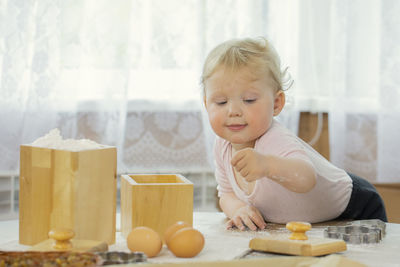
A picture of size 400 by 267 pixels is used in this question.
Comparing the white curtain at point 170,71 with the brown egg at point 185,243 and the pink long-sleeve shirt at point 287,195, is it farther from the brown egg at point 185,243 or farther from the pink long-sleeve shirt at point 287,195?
the brown egg at point 185,243

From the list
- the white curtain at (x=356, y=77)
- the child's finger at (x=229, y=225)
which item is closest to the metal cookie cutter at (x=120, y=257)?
the child's finger at (x=229, y=225)

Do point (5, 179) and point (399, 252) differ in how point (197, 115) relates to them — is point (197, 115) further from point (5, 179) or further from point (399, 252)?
point (399, 252)

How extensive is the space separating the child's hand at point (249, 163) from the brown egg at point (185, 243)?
0.62 feet

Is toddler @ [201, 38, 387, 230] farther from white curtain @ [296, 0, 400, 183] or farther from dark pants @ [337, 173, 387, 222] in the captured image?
white curtain @ [296, 0, 400, 183]

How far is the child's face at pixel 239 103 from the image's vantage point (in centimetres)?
121

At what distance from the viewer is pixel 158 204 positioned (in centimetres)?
98

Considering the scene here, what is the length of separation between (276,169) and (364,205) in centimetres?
47

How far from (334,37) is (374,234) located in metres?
Answer: 1.50

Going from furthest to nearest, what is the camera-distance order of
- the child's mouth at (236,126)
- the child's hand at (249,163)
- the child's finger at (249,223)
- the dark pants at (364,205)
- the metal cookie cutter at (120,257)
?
the dark pants at (364,205) → the child's mouth at (236,126) → the child's finger at (249,223) → the child's hand at (249,163) → the metal cookie cutter at (120,257)

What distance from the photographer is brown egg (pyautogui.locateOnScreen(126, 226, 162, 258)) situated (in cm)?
85

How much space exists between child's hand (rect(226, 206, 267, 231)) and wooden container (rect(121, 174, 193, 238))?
15 centimetres

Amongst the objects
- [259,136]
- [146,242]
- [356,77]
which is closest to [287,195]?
[259,136]

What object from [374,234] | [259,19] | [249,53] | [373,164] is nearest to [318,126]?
[373,164]

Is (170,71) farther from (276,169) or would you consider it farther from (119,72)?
(276,169)
